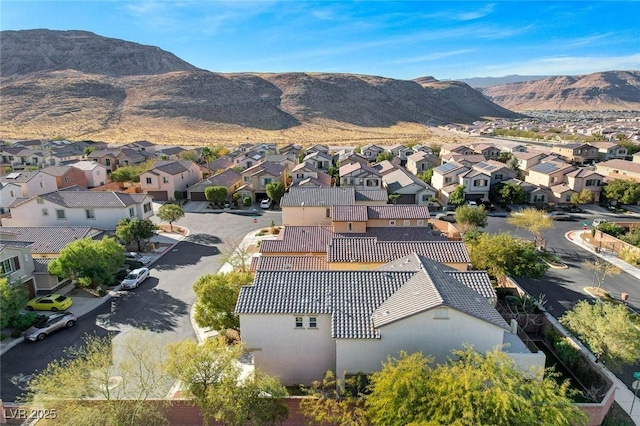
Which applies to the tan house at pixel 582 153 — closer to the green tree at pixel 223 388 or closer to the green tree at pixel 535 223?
the green tree at pixel 535 223

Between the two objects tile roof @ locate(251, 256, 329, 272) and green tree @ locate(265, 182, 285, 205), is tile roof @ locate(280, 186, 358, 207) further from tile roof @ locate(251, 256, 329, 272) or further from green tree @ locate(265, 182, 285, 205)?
green tree @ locate(265, 182, 285, 205)

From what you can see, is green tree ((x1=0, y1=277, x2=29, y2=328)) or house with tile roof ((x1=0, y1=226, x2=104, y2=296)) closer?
green tree ((x1=0, y1=277, x2=29, y2=328))

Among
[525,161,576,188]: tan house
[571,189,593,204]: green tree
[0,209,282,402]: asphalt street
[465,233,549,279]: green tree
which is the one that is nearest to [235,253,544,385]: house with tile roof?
[0,209,282,402]: asphalt street

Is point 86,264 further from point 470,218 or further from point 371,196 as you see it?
point 470,218

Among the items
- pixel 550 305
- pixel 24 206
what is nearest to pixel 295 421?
pixel 550 305

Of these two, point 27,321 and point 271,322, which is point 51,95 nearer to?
point 27,321

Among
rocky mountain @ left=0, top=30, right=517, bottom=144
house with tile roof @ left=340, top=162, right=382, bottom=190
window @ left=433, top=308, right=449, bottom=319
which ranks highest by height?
rocky mountain @ left=0, top=30, right=517, bottom=144

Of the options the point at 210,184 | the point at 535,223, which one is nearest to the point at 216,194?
the point at 210,184
